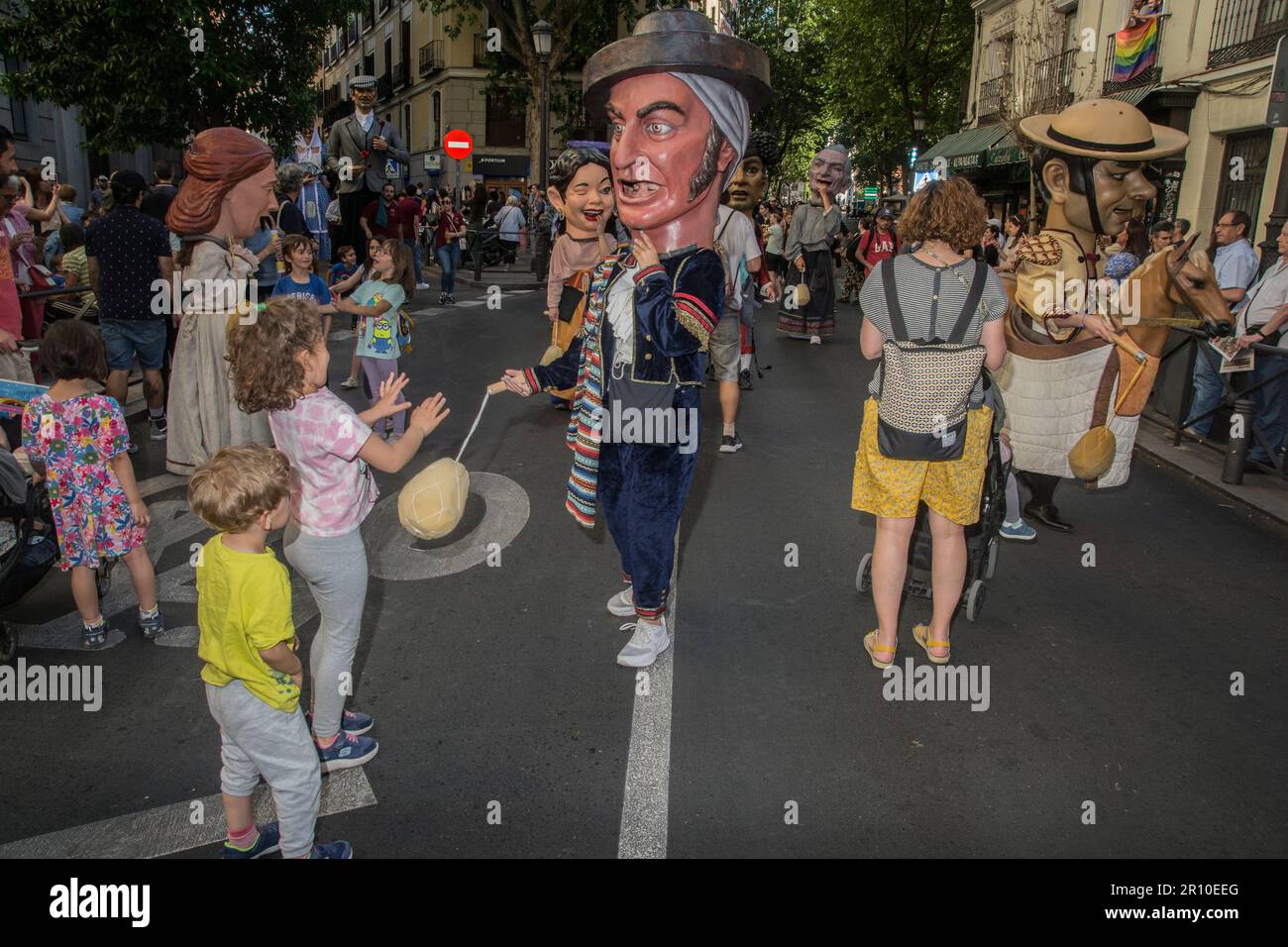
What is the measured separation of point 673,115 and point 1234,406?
5264 millimetres

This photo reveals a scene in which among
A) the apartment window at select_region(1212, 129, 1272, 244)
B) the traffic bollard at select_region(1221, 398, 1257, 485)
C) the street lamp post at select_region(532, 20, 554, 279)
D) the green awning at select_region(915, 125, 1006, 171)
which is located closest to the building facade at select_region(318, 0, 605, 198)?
the green awning at select_region(915, 125, 1006, 171)

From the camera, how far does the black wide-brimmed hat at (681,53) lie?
11.9ft

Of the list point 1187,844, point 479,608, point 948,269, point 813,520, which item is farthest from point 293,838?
point 813,520

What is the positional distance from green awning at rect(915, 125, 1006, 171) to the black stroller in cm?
1956

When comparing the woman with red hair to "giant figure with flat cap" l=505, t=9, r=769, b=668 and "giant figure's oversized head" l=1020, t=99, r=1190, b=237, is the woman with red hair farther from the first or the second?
"giant figure's oversized head" l=1020, t=99, r=1190, b=237

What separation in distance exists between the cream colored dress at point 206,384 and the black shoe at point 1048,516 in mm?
4726

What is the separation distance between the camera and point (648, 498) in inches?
148

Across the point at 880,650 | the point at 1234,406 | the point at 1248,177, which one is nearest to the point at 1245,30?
the point at 1248,177

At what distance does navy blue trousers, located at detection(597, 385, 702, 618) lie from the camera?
3748mm

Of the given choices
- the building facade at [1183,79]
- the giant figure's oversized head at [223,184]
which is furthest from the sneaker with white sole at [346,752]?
the building facade at [1183,79]

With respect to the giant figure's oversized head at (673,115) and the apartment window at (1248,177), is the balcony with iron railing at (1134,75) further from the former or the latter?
the giant figure's oversized head at (673,115)

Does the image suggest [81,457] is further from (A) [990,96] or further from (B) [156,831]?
(A) [990,96]
